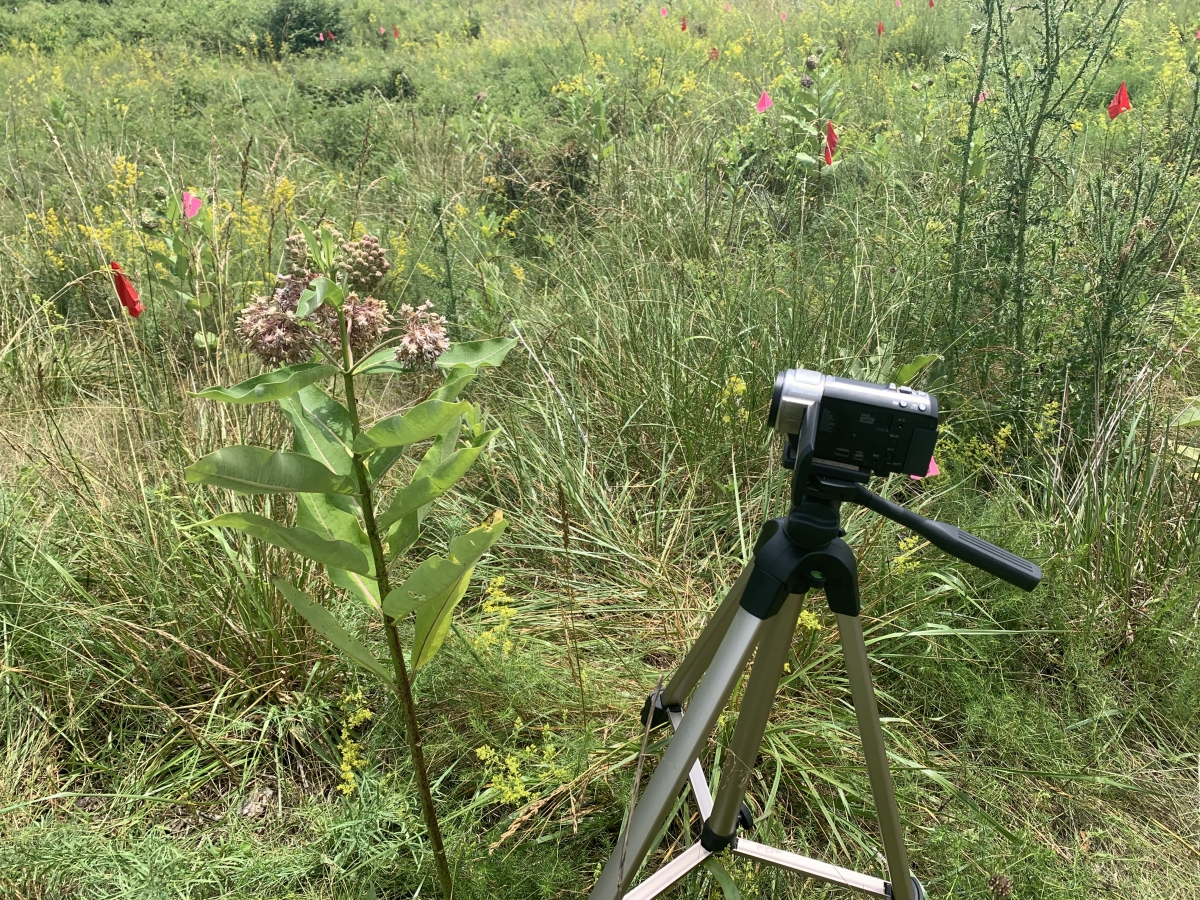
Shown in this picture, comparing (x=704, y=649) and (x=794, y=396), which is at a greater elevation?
(x=794, y=396)

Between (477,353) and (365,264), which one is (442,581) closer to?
(477,353)

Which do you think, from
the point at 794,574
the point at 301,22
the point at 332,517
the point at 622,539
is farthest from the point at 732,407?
the point at 301,22

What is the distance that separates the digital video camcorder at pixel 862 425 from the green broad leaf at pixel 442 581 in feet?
1.31

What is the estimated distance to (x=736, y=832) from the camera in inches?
54.8

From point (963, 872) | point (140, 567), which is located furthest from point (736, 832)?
point (140, 567)

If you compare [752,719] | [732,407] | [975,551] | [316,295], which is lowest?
[732,407]

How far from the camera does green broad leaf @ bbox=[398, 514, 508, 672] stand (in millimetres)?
933

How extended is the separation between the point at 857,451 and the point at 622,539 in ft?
4.59

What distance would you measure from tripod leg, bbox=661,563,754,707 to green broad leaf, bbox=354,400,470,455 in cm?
53

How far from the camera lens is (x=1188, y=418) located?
2.40 metres

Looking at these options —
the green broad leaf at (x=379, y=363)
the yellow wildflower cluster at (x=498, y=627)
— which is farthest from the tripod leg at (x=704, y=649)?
the green broad leaf at (x=379, y=363)

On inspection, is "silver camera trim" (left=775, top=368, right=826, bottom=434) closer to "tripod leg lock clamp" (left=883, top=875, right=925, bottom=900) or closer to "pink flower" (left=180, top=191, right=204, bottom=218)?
"tripod leg lock clamp" (left=883, top=875, right=925, bottom=900)

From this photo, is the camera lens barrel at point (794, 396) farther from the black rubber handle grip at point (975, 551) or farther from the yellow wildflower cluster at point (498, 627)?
the yellow wildflower cluster at point (498, 627)

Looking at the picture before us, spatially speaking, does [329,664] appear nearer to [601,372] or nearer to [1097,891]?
[601,372]
